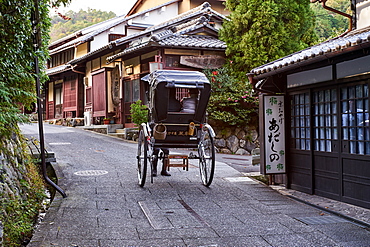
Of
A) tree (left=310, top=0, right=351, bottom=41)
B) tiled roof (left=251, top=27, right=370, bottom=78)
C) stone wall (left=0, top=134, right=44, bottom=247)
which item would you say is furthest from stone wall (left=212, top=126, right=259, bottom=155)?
tree (left=310, top=0, right=351, bottom=41)

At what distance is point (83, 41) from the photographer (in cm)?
2681

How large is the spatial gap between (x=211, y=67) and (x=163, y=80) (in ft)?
37.0

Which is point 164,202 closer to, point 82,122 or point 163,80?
point 163,80

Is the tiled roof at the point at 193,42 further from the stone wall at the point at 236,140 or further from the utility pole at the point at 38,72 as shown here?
the utility pole at the point at 38,72

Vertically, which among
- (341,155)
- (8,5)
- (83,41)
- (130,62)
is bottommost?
(341,155)

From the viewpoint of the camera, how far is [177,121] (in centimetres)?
902

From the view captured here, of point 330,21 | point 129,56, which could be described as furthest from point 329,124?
point 330,21

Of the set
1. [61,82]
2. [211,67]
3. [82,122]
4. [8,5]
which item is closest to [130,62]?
[211,67]

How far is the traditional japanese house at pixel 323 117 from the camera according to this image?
7.34m

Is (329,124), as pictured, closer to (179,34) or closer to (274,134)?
(274,134)

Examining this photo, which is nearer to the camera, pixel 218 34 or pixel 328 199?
pixel 328 199

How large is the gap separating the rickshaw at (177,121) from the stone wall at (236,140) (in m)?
8.65

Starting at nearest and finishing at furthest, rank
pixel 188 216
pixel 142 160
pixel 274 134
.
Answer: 1. pixel 188 216
2. pixel 142 160
3. pixel 274 134

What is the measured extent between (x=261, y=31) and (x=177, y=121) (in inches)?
428
